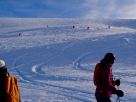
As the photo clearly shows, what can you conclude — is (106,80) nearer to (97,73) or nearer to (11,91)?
(97,73)

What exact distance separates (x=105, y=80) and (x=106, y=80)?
2cm

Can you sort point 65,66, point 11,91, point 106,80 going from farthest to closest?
1. point 65,66
2. point 106,80
3. point 11,91

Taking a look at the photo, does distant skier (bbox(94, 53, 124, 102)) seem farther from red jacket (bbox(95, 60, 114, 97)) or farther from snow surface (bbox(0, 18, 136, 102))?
snow surface (bbox(0, 18, 136, 102))

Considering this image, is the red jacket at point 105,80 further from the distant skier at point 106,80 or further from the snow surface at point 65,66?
the snow surface at point 65,66

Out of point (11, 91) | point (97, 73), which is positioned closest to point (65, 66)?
point (97, 73)

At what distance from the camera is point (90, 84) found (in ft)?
36.6

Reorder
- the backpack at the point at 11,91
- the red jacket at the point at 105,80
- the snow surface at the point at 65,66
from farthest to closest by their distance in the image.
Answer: the snow surface at the point at 65,66 < the red jacket at the point at 105,80 < the backpack at the point at 11,91

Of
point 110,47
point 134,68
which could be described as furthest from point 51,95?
point 110,47

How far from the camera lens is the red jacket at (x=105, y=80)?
496cm

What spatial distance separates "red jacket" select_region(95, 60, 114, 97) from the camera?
4961 millimetres

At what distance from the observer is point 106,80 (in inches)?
196

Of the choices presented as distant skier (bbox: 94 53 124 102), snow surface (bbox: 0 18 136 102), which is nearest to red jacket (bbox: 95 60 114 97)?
distant skier (bbox: 94 53 124 102)

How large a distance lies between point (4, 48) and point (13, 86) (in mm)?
19208

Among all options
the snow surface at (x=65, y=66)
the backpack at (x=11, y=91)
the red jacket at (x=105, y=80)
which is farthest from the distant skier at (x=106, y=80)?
the snow surface at (x=65, y=66)
